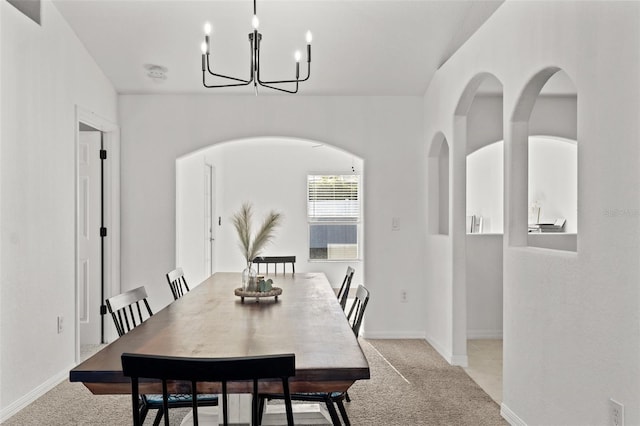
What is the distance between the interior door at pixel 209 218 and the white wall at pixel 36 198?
10.9 feet

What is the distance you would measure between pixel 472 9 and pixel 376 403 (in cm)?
291

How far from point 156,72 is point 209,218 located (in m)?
3.42

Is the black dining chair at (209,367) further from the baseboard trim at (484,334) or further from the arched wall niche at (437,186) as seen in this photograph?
the baseboard trim at (484,334)

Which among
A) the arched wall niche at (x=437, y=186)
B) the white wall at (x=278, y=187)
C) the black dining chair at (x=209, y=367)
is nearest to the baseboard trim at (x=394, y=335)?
the arched wall niche at (x=437, y=186)

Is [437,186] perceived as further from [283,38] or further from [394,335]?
[283,38]

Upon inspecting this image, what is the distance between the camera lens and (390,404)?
369cm

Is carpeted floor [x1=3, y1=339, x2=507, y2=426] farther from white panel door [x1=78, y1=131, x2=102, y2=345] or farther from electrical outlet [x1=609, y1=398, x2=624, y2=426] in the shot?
white panel door [x1=78, y1=131, x2=102, y2=345]

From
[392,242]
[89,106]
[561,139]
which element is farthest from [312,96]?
[561,139]

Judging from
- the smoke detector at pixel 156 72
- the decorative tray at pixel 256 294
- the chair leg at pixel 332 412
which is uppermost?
the smoke detector at pixel 156 72

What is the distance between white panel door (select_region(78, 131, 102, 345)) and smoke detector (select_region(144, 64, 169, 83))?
0.82m

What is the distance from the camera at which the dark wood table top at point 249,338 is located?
1949 mm

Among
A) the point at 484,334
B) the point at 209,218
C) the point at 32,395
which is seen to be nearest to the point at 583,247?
the point at 484,334

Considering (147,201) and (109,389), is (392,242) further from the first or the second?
(109,389)

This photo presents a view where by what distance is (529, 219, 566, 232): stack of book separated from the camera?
5732 millimetres
